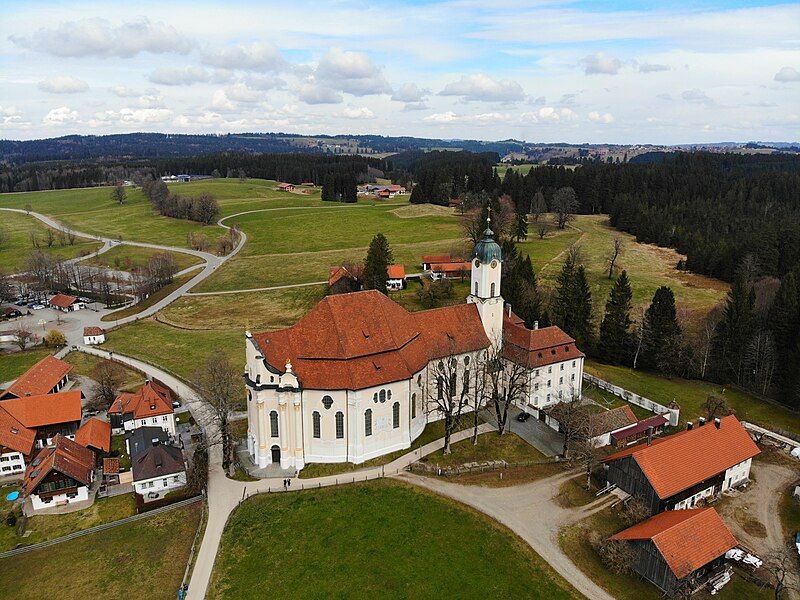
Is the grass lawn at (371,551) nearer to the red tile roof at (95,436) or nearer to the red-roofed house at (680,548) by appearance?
the red-roofed house at (680,548)

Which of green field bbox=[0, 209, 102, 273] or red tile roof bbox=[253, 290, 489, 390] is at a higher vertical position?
red tile roof bbox=[253, 290, 489, 390]

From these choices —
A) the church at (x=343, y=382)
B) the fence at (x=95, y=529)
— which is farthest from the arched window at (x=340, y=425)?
the fence at (x=95, y=529)

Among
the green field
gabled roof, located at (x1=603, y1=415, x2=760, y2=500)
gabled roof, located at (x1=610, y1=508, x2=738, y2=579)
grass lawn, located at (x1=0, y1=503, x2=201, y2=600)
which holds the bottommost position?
grass lawn, located at (x1=0, y1=503, x2=201, y2=600)

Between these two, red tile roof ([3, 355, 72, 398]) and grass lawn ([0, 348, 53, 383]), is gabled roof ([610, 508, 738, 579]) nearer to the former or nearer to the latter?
red tile roof ([3, 355, 72, 398])

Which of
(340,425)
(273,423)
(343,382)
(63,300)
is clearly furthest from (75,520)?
(63,300)

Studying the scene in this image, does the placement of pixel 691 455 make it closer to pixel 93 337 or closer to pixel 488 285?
pixel 488 285

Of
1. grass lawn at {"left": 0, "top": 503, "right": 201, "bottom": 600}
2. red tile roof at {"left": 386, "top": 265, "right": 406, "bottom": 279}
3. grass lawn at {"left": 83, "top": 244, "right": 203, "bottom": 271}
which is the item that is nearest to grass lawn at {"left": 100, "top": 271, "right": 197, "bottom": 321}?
grass lawn at {"left": 83, "top": 244, "right": 203, "bottom": 271}
